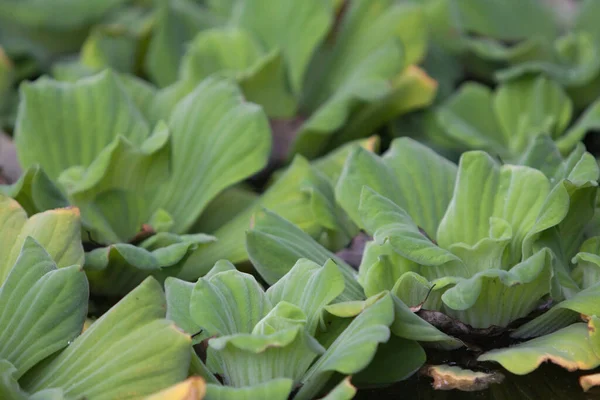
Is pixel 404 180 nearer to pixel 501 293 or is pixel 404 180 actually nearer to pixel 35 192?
pixel 501 293

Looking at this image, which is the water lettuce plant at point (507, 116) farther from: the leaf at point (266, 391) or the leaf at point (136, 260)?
the leaf at point (266, 391)

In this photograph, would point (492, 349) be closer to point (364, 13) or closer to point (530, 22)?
point (364, 13)

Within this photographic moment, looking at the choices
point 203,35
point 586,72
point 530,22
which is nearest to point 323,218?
point 203,35

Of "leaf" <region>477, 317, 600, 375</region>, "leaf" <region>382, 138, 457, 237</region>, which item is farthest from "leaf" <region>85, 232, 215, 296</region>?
"leaf" <region>477, 317, 600, 375</region>

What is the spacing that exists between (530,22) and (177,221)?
821 mm

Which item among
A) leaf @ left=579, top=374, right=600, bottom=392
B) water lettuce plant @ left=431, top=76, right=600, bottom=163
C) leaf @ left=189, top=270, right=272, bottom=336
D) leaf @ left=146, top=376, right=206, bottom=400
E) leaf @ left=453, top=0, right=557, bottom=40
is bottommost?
water lettuce plant @ left=431, top=76, right=600, bottom=163

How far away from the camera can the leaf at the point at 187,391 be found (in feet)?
2.04

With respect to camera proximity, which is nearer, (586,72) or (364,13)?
(586,72)

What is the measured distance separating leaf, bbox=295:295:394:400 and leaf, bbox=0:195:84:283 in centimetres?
27

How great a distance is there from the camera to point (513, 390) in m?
0.79

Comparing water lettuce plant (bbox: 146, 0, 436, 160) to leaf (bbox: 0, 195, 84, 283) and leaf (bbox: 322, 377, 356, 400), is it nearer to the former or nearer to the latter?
leaf (bbox: 0, 195, 84, 283)

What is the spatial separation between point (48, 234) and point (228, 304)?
212 millimetres

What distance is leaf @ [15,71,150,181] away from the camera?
3.51 ft

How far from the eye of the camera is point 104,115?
109cm
